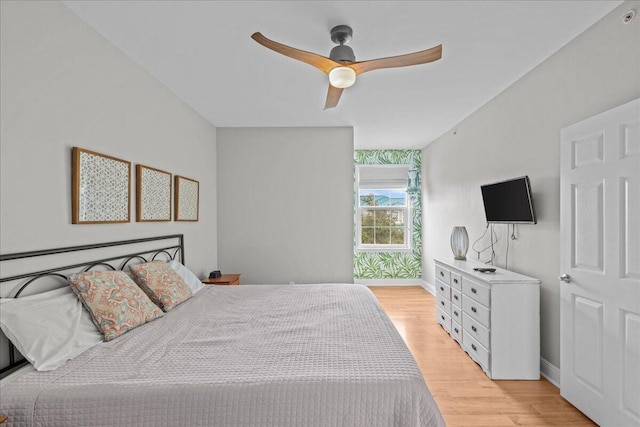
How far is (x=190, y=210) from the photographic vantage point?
3.69 metres

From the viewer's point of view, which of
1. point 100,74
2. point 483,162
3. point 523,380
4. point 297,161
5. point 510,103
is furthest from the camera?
point 297,161

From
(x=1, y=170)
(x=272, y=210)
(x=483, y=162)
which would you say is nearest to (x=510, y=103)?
(x=483, y=162)

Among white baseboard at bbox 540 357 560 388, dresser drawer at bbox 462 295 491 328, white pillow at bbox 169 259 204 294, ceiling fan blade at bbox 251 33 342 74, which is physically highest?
ceiling fan blade at bbox 251 33 342 74

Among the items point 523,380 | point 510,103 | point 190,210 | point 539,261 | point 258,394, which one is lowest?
point 523,380

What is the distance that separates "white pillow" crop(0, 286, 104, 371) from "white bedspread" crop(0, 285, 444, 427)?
2.4 inches

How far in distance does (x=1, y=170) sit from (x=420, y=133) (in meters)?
4.91

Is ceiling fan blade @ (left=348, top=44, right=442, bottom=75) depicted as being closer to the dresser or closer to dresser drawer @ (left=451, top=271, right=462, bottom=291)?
the dresser

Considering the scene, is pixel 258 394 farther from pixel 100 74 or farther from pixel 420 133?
pixel 420 133

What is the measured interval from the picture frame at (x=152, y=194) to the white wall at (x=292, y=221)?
56.1 inches

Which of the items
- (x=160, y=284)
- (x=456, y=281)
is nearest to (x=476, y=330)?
(x=456, y=281)

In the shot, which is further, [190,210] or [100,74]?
[190,210]

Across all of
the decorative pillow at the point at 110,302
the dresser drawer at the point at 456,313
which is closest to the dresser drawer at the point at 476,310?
the dresser drawer at the point at 456,313

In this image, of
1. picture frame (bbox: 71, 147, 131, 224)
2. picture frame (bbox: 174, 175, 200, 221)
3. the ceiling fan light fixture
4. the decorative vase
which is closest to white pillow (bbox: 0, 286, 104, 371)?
picture frame (bbox: 71, 147, 131, 224)

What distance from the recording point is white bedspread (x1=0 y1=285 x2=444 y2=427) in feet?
4.25
